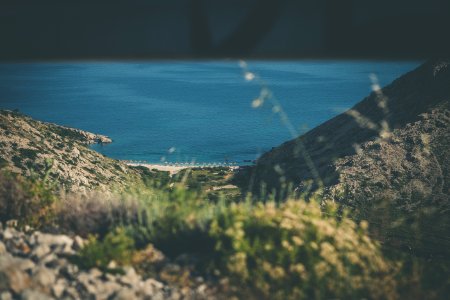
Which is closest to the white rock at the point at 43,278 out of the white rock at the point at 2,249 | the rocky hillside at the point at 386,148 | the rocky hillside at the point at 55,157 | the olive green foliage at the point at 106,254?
the olive green foliage at the point at 106,254

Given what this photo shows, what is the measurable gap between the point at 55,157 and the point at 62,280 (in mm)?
40569

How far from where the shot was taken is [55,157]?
138 feet

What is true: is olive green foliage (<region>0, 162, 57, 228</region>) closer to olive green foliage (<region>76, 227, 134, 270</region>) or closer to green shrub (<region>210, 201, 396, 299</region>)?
olive green foliage (<region>76, 227, 134, 270</region>)

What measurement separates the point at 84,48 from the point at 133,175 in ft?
175

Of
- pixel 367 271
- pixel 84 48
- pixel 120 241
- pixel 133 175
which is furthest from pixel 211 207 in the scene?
pixel 133 175

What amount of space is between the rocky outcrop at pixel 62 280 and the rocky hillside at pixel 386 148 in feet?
82.2

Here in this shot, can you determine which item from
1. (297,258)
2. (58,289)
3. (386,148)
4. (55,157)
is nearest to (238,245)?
(297,258)

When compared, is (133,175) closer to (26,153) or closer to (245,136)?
(26,153)

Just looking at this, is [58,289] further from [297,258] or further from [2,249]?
[297,258]

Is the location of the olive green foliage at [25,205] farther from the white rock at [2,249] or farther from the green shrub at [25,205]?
the white rock at [2,249]

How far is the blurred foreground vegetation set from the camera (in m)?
4.50

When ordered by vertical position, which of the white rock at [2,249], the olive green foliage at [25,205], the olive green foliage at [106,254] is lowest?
the olive green foliage at [106,254]

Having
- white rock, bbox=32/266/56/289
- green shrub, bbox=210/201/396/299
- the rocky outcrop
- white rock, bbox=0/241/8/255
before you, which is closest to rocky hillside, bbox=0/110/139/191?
white rock, bbox=0/241/8/255

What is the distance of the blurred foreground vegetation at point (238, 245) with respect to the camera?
4496 millimetres
